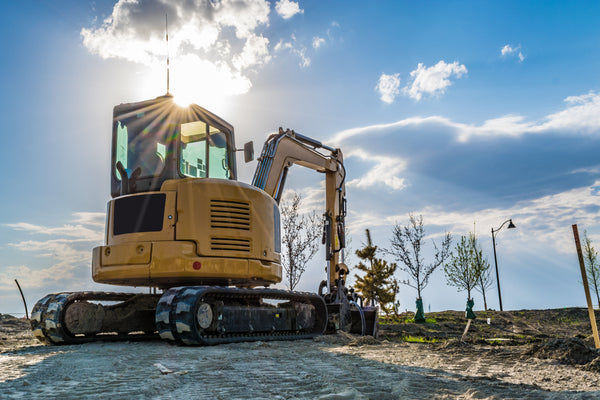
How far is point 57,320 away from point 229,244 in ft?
10.7

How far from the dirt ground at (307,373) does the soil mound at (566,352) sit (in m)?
0.01

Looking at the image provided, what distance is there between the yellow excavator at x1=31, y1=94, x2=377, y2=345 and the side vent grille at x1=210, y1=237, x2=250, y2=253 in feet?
0.06

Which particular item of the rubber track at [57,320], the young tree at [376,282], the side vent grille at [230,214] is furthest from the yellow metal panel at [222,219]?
the young tree at [376,282]

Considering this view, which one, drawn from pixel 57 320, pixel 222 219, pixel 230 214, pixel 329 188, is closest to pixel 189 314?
pixel 222 219

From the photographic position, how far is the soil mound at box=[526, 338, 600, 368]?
573 centimetres

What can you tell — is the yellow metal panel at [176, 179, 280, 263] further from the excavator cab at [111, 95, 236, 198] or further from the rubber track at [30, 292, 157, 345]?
the rubber track at [30, 292, 157, 345]

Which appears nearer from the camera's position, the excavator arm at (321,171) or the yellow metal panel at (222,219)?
the yellow metal panel at (222,219)

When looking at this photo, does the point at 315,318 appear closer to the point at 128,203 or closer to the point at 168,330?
the point at 168,330

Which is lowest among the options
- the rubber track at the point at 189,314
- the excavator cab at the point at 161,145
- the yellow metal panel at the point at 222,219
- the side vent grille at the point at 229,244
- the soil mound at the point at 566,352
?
the soil mound at the point at 566,352

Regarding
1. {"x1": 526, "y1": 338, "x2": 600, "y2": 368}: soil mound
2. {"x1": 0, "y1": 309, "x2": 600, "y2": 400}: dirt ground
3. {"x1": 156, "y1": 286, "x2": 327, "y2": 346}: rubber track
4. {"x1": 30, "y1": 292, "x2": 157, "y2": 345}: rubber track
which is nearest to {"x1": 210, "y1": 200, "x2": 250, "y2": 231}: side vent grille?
{"x1": 156, "y1": 286, "x2": 327, "y2": 346}: rubber track

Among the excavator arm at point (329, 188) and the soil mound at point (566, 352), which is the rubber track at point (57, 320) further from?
the soil mound at point (566, 352)

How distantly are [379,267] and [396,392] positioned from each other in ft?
58.8

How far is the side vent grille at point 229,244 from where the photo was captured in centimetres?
807

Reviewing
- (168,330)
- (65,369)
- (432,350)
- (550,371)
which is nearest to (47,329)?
(168,330)
